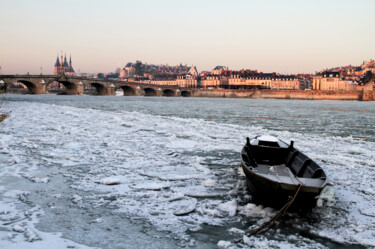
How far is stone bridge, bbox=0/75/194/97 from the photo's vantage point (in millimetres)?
88562

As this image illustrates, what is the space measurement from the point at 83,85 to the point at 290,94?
74945 mm

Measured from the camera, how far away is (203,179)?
9.26 m

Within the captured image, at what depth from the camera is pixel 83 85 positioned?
335ft

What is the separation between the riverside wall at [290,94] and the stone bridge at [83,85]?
32.6ft

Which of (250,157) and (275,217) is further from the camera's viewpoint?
(250,157)

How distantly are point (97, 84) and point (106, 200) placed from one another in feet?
357

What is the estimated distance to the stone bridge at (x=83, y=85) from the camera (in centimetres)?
8856

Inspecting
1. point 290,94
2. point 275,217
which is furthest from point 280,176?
point 290,94

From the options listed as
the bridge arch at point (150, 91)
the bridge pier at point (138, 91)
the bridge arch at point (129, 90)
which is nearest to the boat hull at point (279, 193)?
the bridge arch at point (129, 90)

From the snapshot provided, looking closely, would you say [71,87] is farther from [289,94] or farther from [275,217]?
[275,217]

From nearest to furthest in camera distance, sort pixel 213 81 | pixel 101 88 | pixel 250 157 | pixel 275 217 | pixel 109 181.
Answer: pixel 275 217 < pixel 109 181 < pixel 250 157 < pixel 101 88 < pixel 213 81

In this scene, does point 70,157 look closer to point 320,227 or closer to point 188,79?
point 320,227

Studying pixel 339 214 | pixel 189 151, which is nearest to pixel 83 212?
pixel 339 214

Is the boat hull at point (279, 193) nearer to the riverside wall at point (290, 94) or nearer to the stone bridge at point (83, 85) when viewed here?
the stone bridge at point (83, 85)
